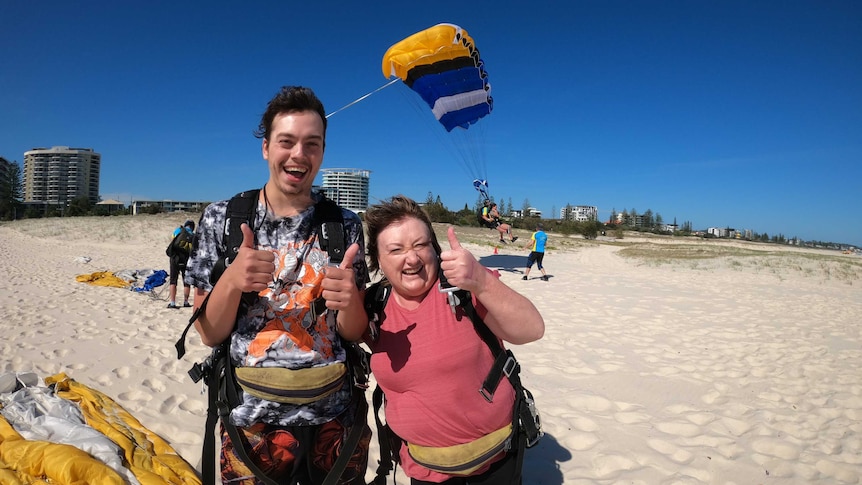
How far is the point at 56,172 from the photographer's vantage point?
109 metres

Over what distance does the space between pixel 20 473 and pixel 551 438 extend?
3711mm

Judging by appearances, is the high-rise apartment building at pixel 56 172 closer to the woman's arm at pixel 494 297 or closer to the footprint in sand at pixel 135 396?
the footprint in sand at pixel 135 396

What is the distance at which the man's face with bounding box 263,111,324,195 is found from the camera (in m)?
1.63

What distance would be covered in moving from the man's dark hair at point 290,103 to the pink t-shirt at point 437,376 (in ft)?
3.02

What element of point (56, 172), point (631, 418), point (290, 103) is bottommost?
point (631, 418)

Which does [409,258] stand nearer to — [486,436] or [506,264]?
[486,436]

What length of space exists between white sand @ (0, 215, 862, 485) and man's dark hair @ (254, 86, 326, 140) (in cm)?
289

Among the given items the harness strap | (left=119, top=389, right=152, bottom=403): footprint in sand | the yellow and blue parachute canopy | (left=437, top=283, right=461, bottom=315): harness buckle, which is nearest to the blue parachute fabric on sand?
(left=119, top=389, right=152, bottom=403): footprint in sand

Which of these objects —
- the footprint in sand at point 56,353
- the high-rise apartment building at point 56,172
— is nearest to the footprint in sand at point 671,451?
the footprint in sand at point 56,353

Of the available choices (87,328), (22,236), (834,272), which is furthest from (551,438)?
(22,236)

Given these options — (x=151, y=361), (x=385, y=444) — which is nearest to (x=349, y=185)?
(x=151, y=361)

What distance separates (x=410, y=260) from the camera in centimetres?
174

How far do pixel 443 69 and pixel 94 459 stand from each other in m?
9.66

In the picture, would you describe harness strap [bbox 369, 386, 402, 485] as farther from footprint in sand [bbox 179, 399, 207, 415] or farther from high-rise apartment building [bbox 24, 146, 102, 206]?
high-rise apartment building [bbox 24, 146, 102, 206]
